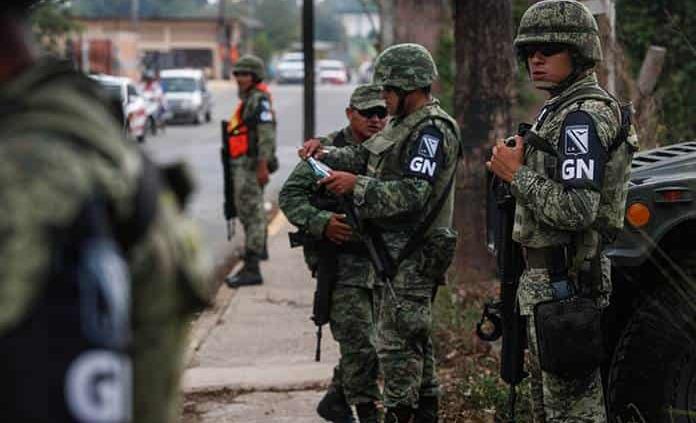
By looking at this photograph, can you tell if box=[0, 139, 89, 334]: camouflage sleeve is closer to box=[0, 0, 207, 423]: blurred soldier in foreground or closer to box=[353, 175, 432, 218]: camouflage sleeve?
box=[0, 0, 207, 423]: blurred soldier in foreground

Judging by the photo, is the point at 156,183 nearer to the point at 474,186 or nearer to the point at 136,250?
the point at 136,250

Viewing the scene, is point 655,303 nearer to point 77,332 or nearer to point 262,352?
point 77,332

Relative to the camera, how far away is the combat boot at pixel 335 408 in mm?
6215

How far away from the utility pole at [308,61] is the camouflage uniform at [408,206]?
7.52 meters

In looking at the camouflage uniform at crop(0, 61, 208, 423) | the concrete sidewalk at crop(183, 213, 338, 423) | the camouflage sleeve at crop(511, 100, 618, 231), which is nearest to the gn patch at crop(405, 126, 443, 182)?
the camouflage sleeve at crop(511, 100, 618, 231)

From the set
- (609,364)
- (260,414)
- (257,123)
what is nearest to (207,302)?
(609,364)

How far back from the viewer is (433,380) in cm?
557

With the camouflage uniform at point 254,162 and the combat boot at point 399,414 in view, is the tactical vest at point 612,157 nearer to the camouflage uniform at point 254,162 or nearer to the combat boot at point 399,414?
the combat boot at point 399,414

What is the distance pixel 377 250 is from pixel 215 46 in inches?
3123

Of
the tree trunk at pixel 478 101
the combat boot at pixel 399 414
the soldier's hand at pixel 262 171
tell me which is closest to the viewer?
the combat boot at pixel 399 414

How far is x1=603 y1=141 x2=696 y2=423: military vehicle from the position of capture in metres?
4.68

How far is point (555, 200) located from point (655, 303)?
2.42 feet

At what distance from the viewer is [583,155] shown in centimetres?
→ 431

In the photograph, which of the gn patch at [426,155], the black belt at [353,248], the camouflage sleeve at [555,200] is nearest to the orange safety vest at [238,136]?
the black belt at [353,248]
